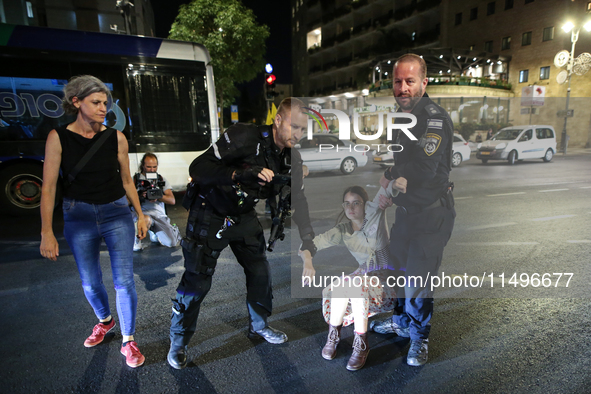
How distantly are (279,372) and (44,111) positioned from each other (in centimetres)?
674

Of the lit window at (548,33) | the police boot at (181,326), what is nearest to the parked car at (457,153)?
the police boot at (181,326)

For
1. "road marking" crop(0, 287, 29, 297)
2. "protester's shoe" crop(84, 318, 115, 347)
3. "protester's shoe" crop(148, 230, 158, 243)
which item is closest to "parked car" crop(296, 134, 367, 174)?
"protester's shoe" crop(84, 318, 115, 347)

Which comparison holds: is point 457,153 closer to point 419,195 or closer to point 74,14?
point 419,195

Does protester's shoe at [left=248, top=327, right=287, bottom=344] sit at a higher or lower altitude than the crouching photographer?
lower

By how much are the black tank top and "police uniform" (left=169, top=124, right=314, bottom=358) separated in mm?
599

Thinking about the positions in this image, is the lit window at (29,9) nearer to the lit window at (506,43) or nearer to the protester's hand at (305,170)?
the protester's hand at (305,170)

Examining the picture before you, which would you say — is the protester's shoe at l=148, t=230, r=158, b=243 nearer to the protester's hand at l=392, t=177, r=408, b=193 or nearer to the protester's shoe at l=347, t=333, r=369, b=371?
the protester's shoe at l=347, t=333, r=369, b=371

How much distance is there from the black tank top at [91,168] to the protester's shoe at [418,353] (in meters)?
2.33

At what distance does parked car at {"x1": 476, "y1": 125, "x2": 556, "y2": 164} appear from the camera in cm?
378

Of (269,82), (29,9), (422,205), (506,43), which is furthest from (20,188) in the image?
(506,43)

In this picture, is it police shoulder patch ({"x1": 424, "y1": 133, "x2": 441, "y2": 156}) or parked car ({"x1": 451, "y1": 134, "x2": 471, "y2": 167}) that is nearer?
police shoulder patch ({"x1": 424, "y1": 133, "x2": 441, "y2": 156})

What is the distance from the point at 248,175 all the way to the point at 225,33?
21.9 m

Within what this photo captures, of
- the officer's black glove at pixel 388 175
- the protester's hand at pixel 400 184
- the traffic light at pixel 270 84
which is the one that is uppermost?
the traffic light at pixel 270 84

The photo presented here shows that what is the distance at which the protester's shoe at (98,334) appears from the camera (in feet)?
8.79
